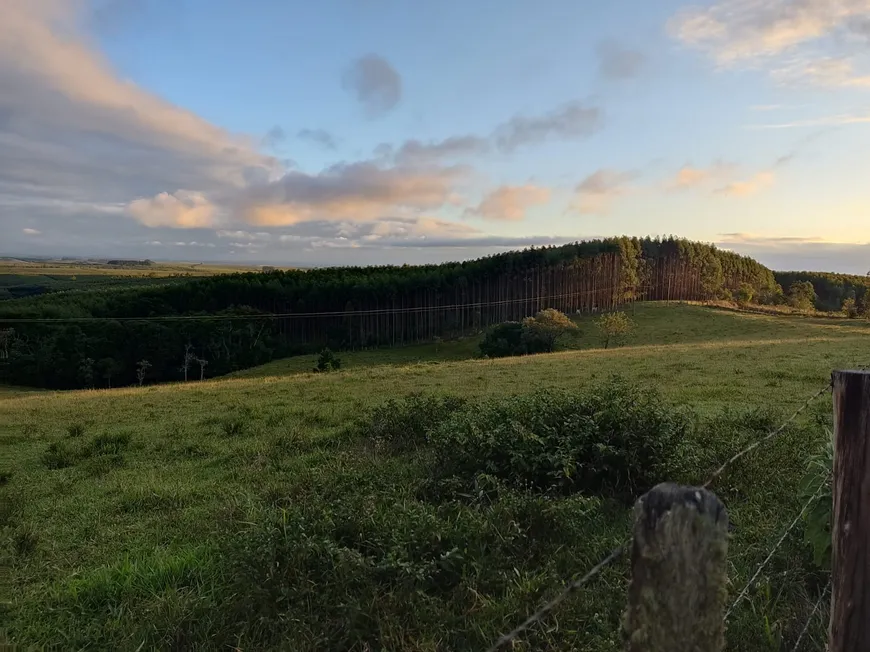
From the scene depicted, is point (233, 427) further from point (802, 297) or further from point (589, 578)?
point (802, 297)

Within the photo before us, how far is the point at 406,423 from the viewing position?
29.3 feet

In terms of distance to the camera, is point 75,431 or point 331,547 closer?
point 331,547

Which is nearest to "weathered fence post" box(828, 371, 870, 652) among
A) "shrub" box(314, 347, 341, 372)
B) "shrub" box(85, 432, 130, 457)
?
"shrub" box(85, 432, 130, 457)

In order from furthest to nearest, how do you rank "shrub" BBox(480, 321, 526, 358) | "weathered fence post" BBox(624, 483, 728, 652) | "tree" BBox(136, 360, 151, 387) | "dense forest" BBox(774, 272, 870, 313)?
"dense forest" BBox(774, 272, 870, 313) → "tree" BBox(136, 360, 151, 387) → "shrub" BBox(480, 321, 526, 358) → "weathered fence post" BBox(624, 483, 728, 652)

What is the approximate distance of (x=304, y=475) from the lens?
6875 millimetres

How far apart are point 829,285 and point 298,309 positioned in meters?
124

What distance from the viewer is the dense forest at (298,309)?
65812mm

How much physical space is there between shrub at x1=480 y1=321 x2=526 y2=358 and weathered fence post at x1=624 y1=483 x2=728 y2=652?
177 ft

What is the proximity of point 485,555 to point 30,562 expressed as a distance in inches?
164

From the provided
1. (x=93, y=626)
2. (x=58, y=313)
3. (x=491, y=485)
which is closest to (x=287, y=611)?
(x=93, y=626)

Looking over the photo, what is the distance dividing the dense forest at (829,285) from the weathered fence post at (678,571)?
13725 cm

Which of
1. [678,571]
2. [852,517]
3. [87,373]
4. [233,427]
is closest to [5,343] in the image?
[87,373]

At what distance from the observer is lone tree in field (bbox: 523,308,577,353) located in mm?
55562

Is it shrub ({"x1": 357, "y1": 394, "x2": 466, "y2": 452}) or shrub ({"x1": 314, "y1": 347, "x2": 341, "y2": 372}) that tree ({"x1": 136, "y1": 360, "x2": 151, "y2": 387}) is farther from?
shrub ({"x1": 357, "y1": 394, "x2": 466, "y2": 452})
